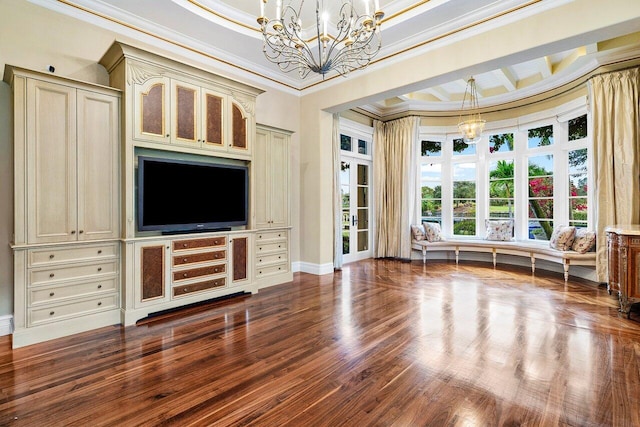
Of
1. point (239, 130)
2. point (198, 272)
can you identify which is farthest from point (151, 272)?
point (239, 130)

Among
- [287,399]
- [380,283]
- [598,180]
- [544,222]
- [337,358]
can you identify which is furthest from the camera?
[544,222]

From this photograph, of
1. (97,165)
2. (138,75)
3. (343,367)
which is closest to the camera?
(343,367)

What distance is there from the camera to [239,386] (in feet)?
7.07

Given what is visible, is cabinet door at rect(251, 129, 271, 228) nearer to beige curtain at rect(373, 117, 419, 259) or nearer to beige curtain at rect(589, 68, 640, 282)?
beige curtain at rect(373, 117, 419, 259)

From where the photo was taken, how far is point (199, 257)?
12.8 ft

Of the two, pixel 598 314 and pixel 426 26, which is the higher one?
pixel 426 26

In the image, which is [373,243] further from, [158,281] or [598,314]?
[158,281]

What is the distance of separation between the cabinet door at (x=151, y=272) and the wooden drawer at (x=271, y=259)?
4.68 ft

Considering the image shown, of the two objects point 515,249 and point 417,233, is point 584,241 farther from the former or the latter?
point 417,233

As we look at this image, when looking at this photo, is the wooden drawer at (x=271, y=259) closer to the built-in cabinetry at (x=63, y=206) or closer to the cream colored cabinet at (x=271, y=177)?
the cream colored cabinet at (x=271, y=177)

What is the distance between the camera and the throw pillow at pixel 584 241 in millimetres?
4926

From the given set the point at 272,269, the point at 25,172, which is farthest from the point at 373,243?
the point at 25,172

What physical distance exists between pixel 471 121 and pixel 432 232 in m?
2.44

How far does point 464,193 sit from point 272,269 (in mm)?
4832
